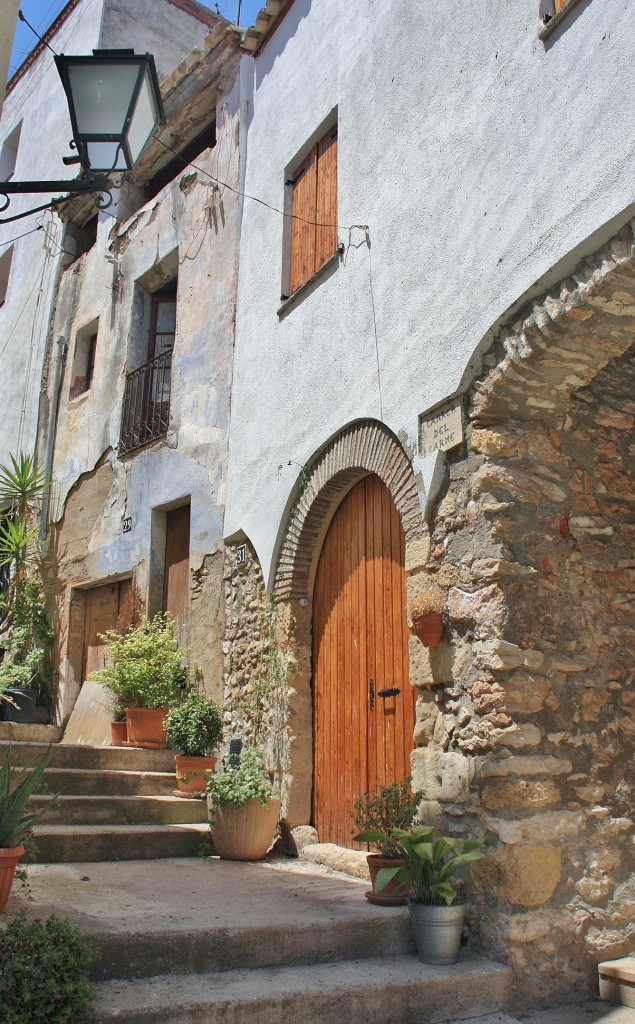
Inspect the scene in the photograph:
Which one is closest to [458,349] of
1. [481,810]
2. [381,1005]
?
[481,810]

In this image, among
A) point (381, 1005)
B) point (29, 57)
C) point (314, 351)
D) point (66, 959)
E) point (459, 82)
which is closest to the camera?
point (66, 959)

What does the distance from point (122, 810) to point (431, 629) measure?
8.76 ft

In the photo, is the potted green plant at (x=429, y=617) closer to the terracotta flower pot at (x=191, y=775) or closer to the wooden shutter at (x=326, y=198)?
the terracotta flower pot at (x=191, y=775)

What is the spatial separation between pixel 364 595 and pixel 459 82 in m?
3.11

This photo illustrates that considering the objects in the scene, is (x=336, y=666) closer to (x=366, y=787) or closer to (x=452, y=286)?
(x=366, y=787)

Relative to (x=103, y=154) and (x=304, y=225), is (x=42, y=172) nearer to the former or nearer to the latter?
(x=304, y=225)

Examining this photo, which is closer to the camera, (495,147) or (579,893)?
(579,893)

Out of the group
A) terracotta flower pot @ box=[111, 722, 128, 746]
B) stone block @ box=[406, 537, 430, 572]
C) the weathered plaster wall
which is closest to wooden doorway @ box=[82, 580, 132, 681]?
the weathered plaster wall

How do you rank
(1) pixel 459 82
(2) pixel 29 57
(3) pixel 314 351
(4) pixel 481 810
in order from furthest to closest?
(2) pixel 29 57, (3) pixel 314 351, (1) pixel 459 82, (4) pixel 481 810

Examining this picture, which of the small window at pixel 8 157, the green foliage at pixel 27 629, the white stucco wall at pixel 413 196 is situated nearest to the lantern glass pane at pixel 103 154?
the white stucco wall at pixel 413 196

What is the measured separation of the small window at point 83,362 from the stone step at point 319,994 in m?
8.67

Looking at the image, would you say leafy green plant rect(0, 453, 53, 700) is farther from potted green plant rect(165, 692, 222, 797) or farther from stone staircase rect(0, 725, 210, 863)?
potted green plant rect(165, 692, 222, 797)

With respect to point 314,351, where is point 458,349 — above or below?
below

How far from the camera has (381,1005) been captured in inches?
131
